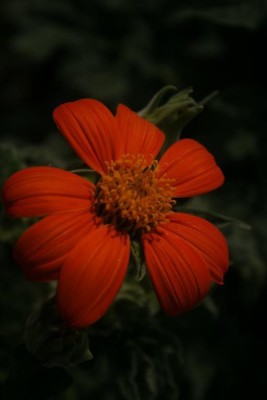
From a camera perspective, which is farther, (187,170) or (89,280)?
(187,170)

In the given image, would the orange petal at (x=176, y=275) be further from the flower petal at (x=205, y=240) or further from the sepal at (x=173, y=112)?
the sepal at (x=173, y=112)

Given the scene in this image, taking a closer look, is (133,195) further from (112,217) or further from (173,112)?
(173,112)

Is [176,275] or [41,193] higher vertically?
[41,193]

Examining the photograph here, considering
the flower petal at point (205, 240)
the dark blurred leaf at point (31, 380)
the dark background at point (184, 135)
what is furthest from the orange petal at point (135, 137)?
the dark blurred leaf at point (31, 380)

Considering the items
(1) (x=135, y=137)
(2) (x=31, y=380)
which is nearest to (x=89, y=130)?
(1) (x=135, y=137)

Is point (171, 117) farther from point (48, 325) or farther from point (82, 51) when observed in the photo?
point (82, 51)
